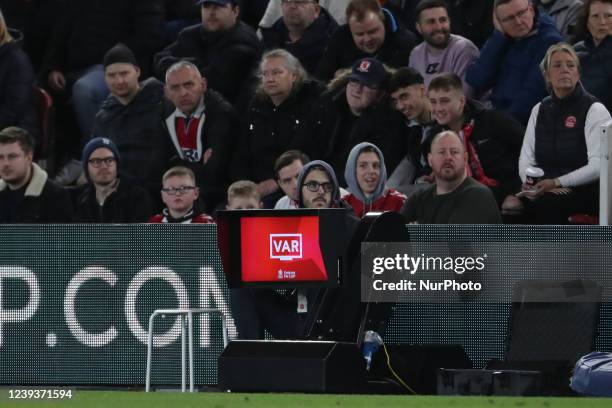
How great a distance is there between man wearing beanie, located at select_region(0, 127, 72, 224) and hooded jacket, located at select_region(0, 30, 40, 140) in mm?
1365

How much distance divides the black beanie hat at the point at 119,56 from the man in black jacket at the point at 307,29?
1385 mm

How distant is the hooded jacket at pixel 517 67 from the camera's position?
1244 cm

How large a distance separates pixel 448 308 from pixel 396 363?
4.21 feet

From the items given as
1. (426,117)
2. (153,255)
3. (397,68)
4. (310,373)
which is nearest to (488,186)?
(426,117)

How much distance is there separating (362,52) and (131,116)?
2162 millimetres

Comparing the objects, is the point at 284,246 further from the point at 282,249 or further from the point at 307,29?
the point at 307,29

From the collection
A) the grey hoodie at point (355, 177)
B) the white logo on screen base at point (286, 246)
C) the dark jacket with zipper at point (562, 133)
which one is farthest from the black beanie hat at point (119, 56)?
the white logo on screen base at point (286, 246)

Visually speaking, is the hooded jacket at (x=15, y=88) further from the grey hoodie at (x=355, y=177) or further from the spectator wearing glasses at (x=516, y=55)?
the spectator wearing glasses at (x=516, y=55)

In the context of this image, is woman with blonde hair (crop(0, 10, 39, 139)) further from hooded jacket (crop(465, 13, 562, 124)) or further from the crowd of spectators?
hooded jacket (crop(465, 13, 562, 124))

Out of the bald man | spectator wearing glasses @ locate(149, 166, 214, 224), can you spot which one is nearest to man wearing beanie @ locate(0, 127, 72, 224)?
spectator wearing glasses @ locate(149, 166, 214, 224)

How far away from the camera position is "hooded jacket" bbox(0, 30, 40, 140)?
1445cm

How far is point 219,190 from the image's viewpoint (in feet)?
43.2

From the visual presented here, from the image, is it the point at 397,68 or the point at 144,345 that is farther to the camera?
the point at 397,68

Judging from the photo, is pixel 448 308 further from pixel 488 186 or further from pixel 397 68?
pixel 397 68
